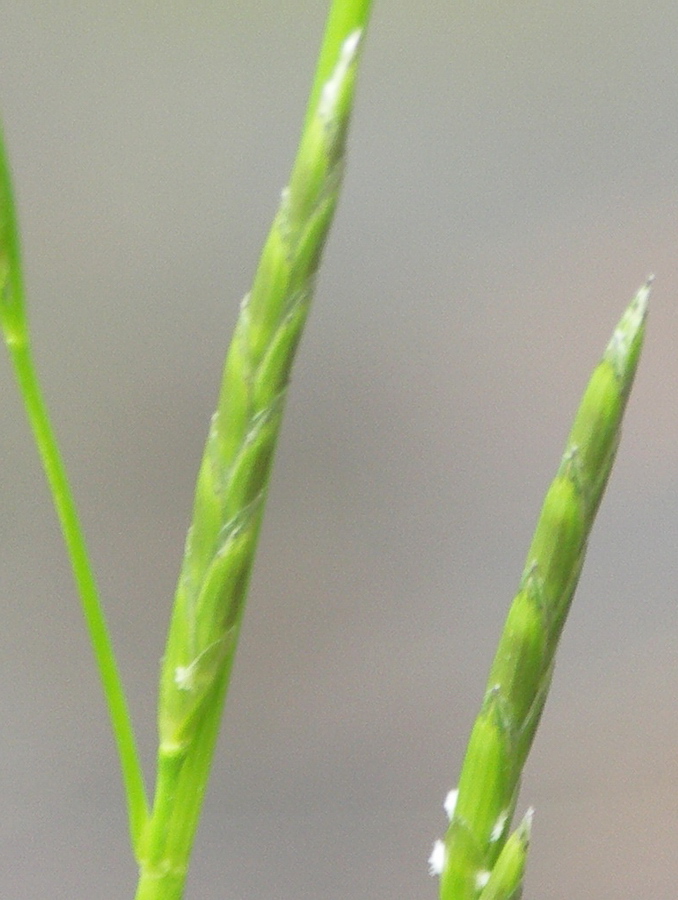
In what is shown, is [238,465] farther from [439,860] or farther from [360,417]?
[360,417]

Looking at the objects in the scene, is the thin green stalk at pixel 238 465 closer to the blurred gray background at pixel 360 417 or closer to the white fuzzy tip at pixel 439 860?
the white fuzzy tip at pixel 439 860

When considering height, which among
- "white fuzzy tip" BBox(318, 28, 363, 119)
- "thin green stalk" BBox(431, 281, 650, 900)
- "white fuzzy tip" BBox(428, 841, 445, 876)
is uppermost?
"white fuzzy tip" BBox(318, 28, 363, 119)

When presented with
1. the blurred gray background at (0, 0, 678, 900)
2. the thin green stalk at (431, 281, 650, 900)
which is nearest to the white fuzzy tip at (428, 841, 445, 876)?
the thin green stalk at (431, 281, 650, 900)

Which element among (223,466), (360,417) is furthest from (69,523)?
(360,417)

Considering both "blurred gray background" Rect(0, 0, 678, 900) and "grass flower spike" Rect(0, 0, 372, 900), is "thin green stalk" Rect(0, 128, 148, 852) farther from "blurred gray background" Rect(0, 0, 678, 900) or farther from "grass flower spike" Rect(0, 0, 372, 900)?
"blurred gray background" Rect(0, 0, 678, 900)

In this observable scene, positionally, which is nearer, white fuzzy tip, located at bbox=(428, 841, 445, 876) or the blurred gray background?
white fuzzy tip, located at bbox=(428, 841, 445, 876)

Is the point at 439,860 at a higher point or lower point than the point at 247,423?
lower
